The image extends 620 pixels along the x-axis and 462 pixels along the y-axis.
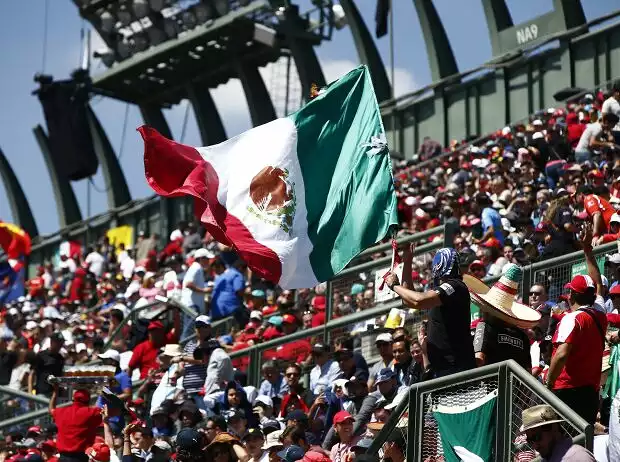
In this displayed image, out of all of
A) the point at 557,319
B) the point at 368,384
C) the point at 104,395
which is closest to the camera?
the point at 557,319

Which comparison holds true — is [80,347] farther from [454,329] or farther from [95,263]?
[454,329]

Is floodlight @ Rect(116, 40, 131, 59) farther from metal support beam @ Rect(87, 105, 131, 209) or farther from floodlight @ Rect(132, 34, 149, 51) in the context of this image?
metal support beam @ Rect(87, 105, 131, 209)

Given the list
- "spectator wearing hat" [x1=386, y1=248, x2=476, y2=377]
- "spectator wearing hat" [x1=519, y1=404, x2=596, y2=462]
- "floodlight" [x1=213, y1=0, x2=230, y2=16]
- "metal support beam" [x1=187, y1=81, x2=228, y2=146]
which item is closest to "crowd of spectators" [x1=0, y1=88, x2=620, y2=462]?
"spectator wearing hat" [x1=386, y1=248, x2=476, y2=377]

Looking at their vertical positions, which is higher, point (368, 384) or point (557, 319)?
point (557, 319)

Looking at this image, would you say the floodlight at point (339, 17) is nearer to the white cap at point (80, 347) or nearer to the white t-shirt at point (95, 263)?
the white t-shirt at point (95, 263)

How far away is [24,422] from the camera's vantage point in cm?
2031

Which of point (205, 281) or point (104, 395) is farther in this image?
point (205, 281)

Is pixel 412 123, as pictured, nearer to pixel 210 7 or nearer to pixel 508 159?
pixel 210 7

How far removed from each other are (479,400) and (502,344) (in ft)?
4.12

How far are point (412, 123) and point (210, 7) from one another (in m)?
6.42

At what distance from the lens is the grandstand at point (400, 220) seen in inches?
587

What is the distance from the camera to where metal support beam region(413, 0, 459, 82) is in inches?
1252

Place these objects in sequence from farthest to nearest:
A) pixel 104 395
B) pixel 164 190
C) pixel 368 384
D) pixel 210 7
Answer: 1. pixel 210 7
2. pixel 104 395
3. pixel 368 384
4. pixel 164 190

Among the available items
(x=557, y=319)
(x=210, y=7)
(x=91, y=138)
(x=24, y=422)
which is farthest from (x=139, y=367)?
(x=91, y=138)
